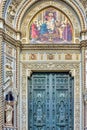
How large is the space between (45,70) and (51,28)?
68.4 inches

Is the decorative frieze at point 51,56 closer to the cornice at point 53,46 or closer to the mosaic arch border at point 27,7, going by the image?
the cornice at point 53,46

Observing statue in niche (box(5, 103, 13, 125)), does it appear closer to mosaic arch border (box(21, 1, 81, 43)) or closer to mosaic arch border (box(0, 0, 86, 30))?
mosaic arch border (box(21, 1, 81, 43))

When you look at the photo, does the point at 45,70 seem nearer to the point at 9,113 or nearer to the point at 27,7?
the point at 9,113

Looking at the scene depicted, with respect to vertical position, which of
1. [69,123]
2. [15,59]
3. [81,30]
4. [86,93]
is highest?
[81,30]

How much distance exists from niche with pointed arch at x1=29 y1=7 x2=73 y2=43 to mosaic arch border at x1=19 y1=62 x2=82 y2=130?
1.00 metres

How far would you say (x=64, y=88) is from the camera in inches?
688

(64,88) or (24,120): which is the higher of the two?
(64,88)

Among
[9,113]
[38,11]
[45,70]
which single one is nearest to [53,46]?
[45,70]

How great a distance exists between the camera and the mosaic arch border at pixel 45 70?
55.9ft

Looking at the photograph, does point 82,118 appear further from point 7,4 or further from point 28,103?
point 7,4

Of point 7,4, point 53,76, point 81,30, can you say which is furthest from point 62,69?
point 7,4

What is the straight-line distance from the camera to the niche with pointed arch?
17734 millimetres

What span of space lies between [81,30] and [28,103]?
3520mm

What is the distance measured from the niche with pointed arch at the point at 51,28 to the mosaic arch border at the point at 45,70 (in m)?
1.00
